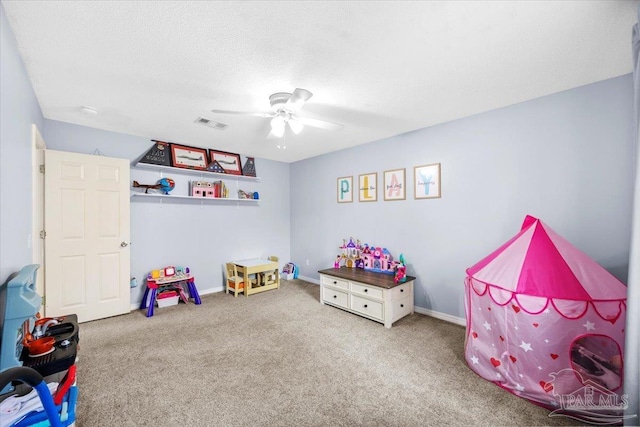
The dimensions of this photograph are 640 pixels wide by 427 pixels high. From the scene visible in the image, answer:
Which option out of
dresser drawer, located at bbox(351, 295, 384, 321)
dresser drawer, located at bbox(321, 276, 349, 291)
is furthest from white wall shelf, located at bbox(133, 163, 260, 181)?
dresser drawer, located at bbox(351, 295, 384, 321)

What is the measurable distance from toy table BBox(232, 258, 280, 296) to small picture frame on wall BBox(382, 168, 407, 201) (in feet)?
7.54

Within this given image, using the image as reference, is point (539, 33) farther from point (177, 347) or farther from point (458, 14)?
point (177, 347)

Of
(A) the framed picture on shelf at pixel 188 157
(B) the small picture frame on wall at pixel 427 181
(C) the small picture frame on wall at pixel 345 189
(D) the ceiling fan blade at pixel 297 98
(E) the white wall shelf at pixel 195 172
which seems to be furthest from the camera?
(C) the small picture frame on wall at pixel 345 189

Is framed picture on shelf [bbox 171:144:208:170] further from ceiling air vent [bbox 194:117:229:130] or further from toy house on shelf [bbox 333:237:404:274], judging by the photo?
toy house on shelf [bbox 333:237:404:274]

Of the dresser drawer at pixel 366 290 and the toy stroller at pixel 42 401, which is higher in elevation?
the toy stroller at pixel 42 401

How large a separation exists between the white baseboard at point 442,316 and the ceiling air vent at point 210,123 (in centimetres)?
352

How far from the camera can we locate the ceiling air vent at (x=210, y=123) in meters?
3.21

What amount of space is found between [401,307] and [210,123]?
10.9 feet

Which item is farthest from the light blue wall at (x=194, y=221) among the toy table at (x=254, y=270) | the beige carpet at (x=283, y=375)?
the beige carpet at (x=283, y=375)

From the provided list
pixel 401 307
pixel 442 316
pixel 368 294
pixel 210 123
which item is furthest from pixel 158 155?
pixel 442 316

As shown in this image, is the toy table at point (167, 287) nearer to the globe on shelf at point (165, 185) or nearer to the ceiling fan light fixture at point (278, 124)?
the globe on shelf at point (165, 185)

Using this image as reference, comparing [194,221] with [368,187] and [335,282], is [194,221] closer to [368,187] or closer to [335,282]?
[335,282]

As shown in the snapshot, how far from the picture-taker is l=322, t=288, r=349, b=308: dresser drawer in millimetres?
3617

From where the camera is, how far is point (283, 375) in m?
2.21
